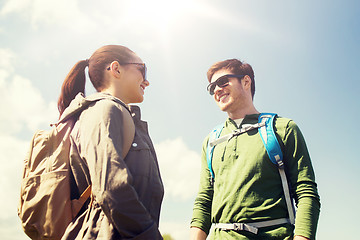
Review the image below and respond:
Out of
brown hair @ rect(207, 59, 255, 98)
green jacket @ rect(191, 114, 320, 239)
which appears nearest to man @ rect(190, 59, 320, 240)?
green jacket @ rect(191, 114, 320, 239)

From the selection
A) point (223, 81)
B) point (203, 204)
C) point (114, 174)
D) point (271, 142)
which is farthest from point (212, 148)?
point (114, 174)

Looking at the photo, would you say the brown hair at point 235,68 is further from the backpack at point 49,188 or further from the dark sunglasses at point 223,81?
the backpack at point 49,188

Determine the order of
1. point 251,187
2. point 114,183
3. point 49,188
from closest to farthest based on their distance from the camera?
1. point 114,183
2. point 49,188
3. point 251,187

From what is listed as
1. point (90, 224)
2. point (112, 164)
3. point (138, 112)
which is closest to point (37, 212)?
point (90, 224)

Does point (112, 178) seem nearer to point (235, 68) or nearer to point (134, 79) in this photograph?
point (134, 79)

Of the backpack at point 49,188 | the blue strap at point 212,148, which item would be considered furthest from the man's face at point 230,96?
the backpack at point 49,188

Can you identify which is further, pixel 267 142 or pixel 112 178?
pixel 267 142

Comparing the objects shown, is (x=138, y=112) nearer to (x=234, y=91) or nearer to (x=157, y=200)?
(x=157, y=200)

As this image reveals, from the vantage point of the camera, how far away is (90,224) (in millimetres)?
2436

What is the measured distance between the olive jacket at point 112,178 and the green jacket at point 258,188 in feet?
4.61

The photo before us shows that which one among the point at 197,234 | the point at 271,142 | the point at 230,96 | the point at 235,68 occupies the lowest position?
the point at 197,234

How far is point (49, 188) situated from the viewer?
256cm

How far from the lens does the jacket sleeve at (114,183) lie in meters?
2.27

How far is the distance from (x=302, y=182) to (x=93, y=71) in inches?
108
